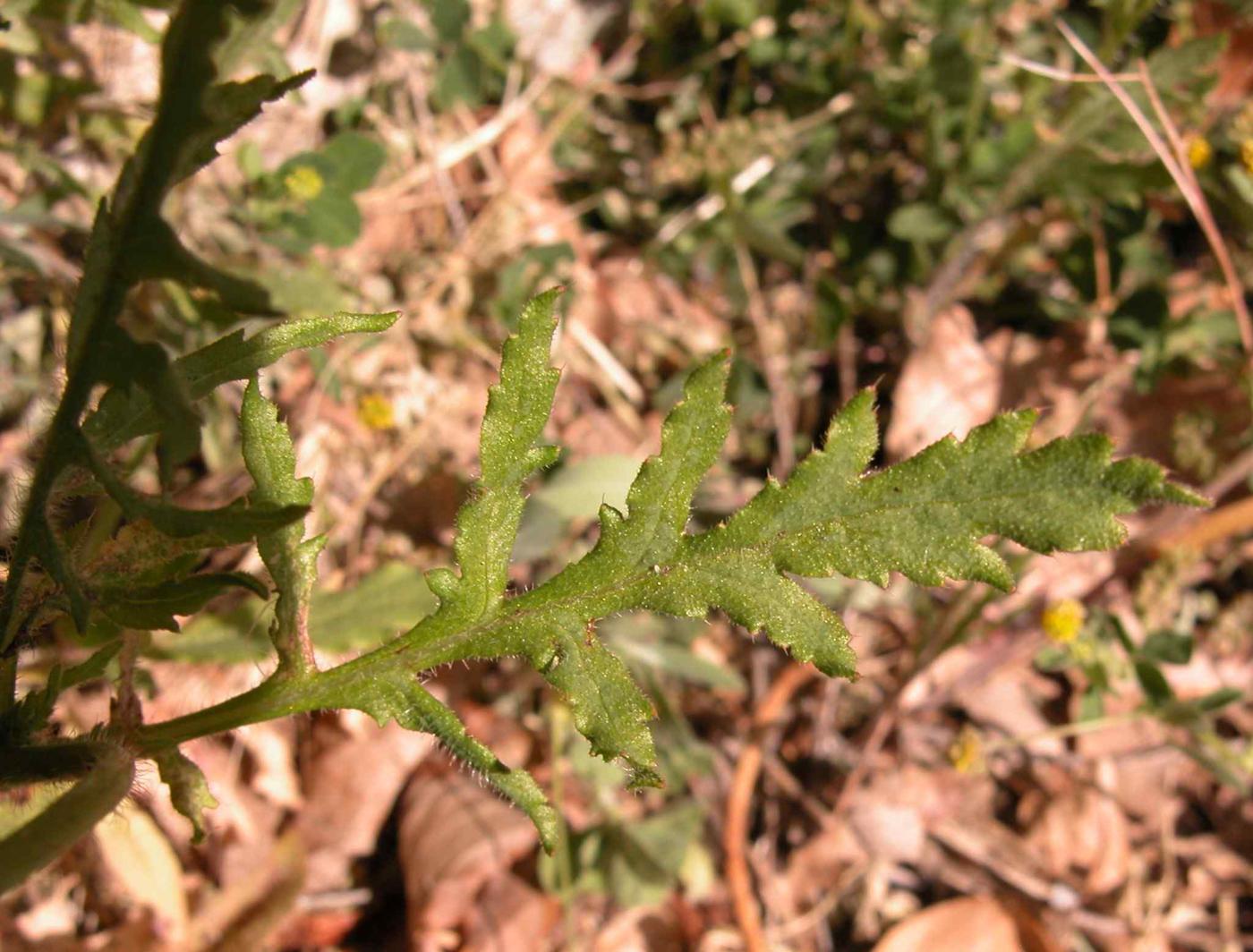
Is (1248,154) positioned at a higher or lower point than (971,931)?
higher

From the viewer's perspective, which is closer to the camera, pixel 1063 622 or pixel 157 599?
pixel 157 599

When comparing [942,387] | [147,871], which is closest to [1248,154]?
[942,387]

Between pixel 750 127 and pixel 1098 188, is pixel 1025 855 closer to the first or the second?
pixel 1098 188

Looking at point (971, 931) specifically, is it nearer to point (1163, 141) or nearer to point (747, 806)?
point (747, 806)

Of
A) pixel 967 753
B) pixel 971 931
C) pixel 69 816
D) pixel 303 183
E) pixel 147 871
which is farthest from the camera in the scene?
pixel 967 753

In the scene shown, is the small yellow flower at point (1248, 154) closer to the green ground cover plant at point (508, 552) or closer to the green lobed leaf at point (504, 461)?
the green ground cover plant at point (508, 552)

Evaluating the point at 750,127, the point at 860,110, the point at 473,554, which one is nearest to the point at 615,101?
the point at 750,127

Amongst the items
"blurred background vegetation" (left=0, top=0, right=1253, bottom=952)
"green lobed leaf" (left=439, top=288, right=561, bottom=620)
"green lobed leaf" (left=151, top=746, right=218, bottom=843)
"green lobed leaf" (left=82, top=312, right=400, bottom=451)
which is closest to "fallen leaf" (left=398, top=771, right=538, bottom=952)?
"blurred background vegetation" (left=0, top=0, right=1253, bottom=952)

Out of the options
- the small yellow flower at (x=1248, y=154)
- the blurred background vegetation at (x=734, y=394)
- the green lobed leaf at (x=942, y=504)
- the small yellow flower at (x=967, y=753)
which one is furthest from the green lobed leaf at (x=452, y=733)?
the small yellow flower at (x=1248, y=154)

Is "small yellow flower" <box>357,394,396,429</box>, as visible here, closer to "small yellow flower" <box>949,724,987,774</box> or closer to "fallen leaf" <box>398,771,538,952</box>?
"fallen leaf" <box>398,771,538,952</box>
